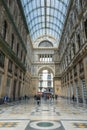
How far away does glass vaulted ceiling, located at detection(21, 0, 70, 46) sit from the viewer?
34.7 m

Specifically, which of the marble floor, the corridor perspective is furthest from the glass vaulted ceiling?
the marble floor

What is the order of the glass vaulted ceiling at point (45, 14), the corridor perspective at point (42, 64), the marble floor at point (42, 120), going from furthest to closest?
1. the glass vaulted ceiling at point (45, 14)
2. the corridor perspective at point (42, 64)
3. the marble floor at point (42, 120)

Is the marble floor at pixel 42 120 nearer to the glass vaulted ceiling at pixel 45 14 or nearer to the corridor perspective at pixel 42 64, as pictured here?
the corridor perspective at pixel 42 64

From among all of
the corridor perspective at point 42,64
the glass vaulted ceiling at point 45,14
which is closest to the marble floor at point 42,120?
the corridor perspective at point 42,64

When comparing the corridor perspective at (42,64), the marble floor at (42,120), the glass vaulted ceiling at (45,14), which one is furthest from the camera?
the glass vaulted ceiling at (45,14)

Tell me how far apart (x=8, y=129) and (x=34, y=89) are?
42.1 metres

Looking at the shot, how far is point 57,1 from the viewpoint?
1367 inches

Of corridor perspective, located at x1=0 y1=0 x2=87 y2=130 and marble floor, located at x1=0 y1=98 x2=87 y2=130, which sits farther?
corridor perspective, located at x1=0 y1=0 x2=87 y2=130

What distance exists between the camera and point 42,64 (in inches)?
1927

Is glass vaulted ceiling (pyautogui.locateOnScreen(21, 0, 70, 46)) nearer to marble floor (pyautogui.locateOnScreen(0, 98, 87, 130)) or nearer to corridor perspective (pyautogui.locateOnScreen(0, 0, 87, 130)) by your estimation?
corridor perspective (pyautogui.locateOnScreen(0, 0, 87, 130))

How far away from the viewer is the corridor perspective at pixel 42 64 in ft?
33.0

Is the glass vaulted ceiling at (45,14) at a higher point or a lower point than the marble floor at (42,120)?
higher

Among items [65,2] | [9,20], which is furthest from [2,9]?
[65,2]

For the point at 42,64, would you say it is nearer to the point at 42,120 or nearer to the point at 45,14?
the point at 45,14
